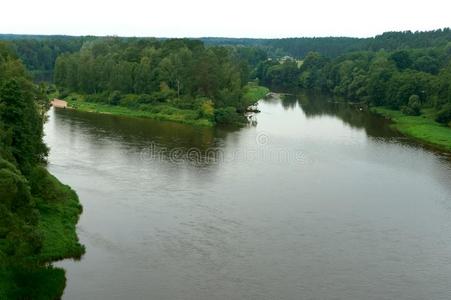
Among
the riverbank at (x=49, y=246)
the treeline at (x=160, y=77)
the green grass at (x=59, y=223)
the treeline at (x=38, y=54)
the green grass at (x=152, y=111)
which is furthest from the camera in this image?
the treeline at (x=38, y=54)

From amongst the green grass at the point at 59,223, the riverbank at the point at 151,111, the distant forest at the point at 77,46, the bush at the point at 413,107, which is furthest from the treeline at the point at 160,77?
the green grass at the point at 59,223

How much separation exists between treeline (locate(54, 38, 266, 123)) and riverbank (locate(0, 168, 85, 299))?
3637 cm

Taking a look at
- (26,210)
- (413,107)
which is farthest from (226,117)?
(26,210)

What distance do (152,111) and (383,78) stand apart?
3802 centimetres

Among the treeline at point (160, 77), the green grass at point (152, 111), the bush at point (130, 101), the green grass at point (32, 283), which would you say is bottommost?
the green grass at point (32, 283)

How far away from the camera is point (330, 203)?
3725 cm

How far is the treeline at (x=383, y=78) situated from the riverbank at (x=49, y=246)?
164ft

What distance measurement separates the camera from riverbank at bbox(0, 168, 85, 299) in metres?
22.7

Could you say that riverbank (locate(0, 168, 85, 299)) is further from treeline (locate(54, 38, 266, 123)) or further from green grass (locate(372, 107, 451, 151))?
green grass (locate(372, 107, 451, 151))

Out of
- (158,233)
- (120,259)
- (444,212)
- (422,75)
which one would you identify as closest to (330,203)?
(444,212)

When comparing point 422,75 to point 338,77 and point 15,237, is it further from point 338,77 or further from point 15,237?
point 15,237

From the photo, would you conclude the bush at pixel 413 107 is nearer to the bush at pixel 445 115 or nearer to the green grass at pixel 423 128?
the green grass at pixel 423 128

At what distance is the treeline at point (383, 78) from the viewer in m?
77.2

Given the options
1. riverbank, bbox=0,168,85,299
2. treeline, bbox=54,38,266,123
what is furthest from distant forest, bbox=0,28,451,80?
riverbank, bbox=0,168,85,299
